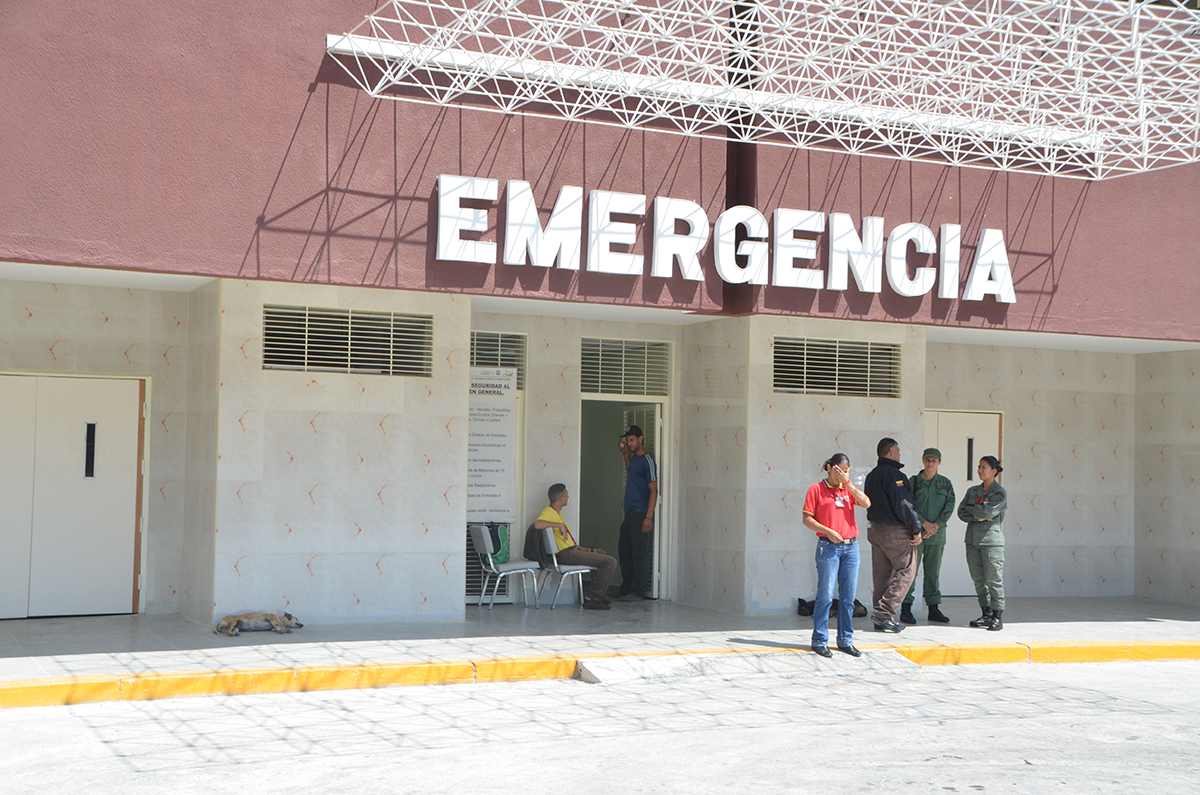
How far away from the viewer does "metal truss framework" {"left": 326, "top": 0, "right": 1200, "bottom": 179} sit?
376 inches

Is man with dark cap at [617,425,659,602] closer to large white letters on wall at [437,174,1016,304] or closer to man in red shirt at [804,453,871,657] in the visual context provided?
large white letters on wall at [437,174,1016,304]

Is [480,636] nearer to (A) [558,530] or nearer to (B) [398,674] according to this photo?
(B) [398,674]

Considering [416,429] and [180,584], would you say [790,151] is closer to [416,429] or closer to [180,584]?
[416,429]

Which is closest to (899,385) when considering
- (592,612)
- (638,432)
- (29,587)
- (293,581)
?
(638,432)

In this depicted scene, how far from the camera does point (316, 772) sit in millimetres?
6492

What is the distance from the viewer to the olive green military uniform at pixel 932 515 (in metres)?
12.4

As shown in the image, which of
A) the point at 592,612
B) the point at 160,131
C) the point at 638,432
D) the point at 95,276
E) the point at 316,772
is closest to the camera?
the point at 316,772

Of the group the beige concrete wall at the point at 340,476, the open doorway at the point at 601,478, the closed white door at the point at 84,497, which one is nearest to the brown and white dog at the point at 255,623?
the beige concrete wall at the point at 340,476

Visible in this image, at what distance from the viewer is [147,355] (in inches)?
460

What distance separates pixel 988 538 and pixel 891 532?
126cm

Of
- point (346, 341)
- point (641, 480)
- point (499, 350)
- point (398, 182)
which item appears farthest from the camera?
point (641, 480)

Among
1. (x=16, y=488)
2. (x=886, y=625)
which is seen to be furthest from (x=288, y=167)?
(x=886, y=625)

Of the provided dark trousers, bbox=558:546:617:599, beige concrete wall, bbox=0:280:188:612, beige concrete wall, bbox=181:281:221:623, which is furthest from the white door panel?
dark trousers, bbox=558:546:617:599

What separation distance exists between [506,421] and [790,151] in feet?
13.6
